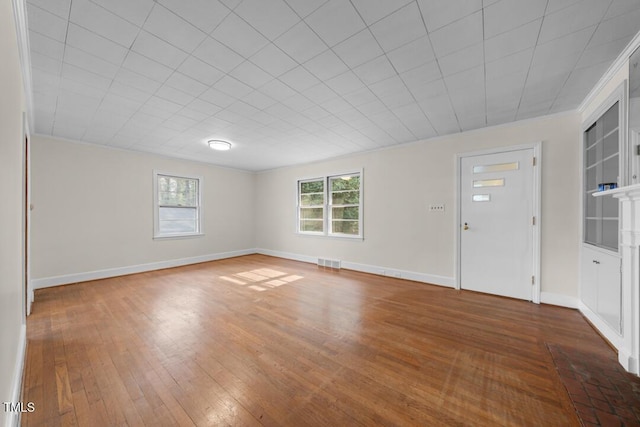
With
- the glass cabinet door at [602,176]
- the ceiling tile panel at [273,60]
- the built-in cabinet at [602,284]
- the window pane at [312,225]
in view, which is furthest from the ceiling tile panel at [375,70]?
the window pane at [312,225]

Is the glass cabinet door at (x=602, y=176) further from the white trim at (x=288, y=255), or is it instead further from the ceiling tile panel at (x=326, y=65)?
the white trim at (x=288, y=255)

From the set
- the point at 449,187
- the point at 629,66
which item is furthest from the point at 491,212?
the point at 629,66

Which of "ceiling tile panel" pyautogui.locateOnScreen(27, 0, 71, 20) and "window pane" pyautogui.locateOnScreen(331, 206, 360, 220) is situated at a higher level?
"ceiling tile panel" pyautogui.locateOnScreen(27, 0, 71, 20)

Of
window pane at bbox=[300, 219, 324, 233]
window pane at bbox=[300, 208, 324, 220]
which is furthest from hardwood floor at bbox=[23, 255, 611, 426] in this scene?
window pane at bbox=[300, 208, 324, 220]

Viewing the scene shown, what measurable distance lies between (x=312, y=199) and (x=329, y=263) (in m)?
1.73

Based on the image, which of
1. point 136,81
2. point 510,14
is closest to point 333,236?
point 136,81

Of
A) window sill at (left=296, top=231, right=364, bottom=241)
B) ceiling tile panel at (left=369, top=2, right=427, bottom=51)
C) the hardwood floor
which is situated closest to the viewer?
the hardwood floor

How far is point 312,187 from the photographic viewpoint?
6266 millimetres

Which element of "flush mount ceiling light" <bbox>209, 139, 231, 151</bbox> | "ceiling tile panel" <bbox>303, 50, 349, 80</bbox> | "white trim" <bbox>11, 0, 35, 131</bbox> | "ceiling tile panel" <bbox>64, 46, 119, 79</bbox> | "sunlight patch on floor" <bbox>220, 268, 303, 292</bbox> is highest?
"ceiling tile panel" <bbox>303, 50, 349, 80</bbox>

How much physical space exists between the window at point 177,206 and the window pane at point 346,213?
345 centimetres

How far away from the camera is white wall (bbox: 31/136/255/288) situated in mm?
4031

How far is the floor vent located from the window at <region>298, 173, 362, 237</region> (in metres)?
0.63

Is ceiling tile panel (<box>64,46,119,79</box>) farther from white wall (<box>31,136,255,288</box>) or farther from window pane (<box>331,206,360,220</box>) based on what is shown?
window pane (<box>331,206,360,220</box>)

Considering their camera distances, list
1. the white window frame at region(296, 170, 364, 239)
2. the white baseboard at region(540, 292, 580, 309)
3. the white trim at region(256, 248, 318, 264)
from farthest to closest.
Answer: the white trim at region(256, 248, 318, 264) < the white window frame at region(296, 170, 364, 239) < the white baseboard at region(540, 292, 580, 309)
